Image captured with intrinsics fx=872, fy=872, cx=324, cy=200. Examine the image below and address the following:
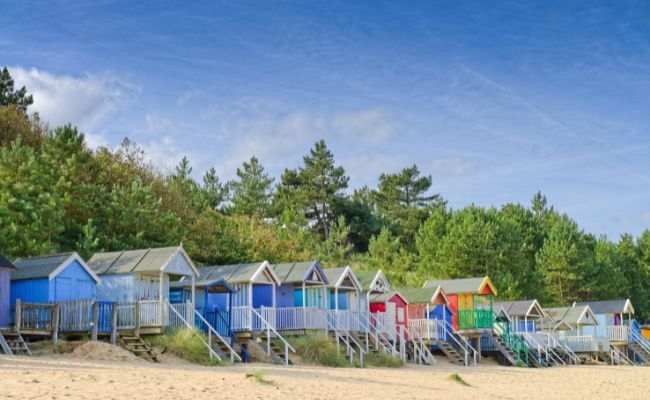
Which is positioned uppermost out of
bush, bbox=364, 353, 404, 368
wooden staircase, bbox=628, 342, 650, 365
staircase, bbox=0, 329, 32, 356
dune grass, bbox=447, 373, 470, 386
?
staircase, bbox=0, 329, 32, 356

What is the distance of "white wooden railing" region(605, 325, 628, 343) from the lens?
58750 millimetres

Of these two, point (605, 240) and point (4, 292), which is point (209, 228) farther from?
point (605, 240)

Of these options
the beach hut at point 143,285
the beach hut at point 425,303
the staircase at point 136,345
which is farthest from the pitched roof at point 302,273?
the staircase at point 136,345

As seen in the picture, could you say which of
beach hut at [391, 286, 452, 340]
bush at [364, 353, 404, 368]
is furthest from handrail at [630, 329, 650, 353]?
bush at [364, 353, 404, 368]

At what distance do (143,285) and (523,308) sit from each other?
30560 mm

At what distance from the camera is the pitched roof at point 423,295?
4704 cm

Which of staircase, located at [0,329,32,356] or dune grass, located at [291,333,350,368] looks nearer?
staircase, located at [0,329,32,356]

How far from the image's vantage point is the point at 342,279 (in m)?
40.9

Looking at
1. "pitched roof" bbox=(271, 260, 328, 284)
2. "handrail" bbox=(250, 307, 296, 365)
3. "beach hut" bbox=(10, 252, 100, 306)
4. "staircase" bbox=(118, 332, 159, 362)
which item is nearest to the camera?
"staircase" bbox=(118, 332, 159, 362)

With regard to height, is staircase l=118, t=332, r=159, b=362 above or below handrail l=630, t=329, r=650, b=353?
above

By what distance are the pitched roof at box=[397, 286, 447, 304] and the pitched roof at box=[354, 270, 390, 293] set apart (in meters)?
2.37

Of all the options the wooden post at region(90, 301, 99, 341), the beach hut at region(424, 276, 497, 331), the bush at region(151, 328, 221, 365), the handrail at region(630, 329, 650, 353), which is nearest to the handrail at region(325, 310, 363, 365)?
the bush at region(151, 328, 221, 365)

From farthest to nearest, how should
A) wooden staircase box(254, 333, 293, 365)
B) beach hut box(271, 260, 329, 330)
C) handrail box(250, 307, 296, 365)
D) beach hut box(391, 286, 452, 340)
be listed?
beach hut box(391, 286, 452, 340) → beach hut box(271, 260, 329, 330) → wooden staircase box(254, 333, 293, 365) → handrail box(250, 307, 296, 365)

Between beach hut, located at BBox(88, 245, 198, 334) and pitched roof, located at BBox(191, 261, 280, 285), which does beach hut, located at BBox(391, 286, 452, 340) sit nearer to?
pitched roof, located at BBox(191, 261, 280, 285)
